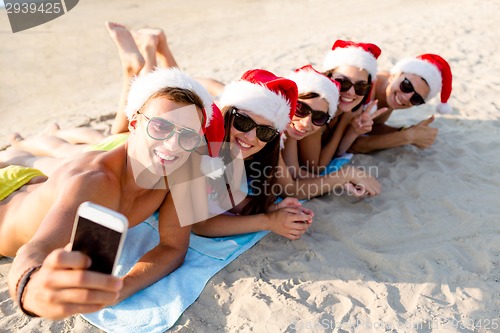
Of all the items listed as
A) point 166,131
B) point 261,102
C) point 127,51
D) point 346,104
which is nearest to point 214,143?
point 261,102

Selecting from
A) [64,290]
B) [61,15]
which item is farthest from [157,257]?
[61,15]

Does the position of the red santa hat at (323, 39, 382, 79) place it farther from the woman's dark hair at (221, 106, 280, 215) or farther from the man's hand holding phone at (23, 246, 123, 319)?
the man's hand holding phone at (23, 246, 123, 319)

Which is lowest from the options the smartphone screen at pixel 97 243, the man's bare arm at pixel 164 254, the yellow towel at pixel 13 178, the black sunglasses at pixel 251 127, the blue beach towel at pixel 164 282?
the blue beach towel at pixel 164 282

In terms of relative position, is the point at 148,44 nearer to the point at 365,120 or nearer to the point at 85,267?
the point at 365,120

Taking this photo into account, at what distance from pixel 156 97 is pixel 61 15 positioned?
39.4 feet

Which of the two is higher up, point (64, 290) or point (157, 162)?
point (64, 290)

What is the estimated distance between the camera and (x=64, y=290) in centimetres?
156

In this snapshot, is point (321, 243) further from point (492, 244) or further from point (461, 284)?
point (492, 244)

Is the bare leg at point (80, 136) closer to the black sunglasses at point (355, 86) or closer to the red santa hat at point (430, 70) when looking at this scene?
the black sunglasses at point (355, 86)

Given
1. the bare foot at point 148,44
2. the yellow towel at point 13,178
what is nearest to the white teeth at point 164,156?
the yellow towel at point 13,178

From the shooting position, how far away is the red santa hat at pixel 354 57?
436 cm

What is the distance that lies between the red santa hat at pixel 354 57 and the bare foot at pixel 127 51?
190 centimetres

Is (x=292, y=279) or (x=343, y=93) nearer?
(x=292, y=279)

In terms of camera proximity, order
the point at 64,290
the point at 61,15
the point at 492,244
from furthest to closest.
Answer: the point at 61,15 → the point at 492,244 → the point at 64,290
